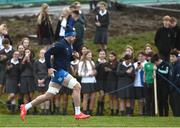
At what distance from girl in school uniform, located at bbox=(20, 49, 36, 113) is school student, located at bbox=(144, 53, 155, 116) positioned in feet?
11.5

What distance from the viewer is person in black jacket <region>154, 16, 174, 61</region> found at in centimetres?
2583

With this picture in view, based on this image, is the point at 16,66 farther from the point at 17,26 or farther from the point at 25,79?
the point at 17,26

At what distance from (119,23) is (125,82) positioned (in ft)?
33.0

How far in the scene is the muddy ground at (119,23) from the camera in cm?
3303

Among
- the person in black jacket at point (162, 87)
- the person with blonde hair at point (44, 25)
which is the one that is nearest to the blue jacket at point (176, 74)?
the person in black jacket at point (162, 87)

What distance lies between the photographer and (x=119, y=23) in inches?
1368

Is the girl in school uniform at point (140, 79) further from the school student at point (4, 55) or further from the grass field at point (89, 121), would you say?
the school student at point (4, 55)

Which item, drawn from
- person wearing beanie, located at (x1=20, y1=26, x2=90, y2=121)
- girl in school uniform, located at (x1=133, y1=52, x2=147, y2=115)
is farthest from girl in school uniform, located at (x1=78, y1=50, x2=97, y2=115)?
person wearing beanie, located at (x1=20, y1=26, x2=90, y2=121)

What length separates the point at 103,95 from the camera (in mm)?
25188

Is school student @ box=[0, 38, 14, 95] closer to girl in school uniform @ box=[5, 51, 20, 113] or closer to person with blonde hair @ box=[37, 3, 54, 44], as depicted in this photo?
girl in school uniform @ box=[5, 51, 20, 113]

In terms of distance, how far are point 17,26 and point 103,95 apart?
31.1 feet

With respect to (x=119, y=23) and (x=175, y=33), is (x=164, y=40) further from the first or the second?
(x=119, y=23)

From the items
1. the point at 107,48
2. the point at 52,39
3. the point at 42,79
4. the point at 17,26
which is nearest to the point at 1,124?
the point at 42,79

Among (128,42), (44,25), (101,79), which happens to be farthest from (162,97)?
(128,42)
